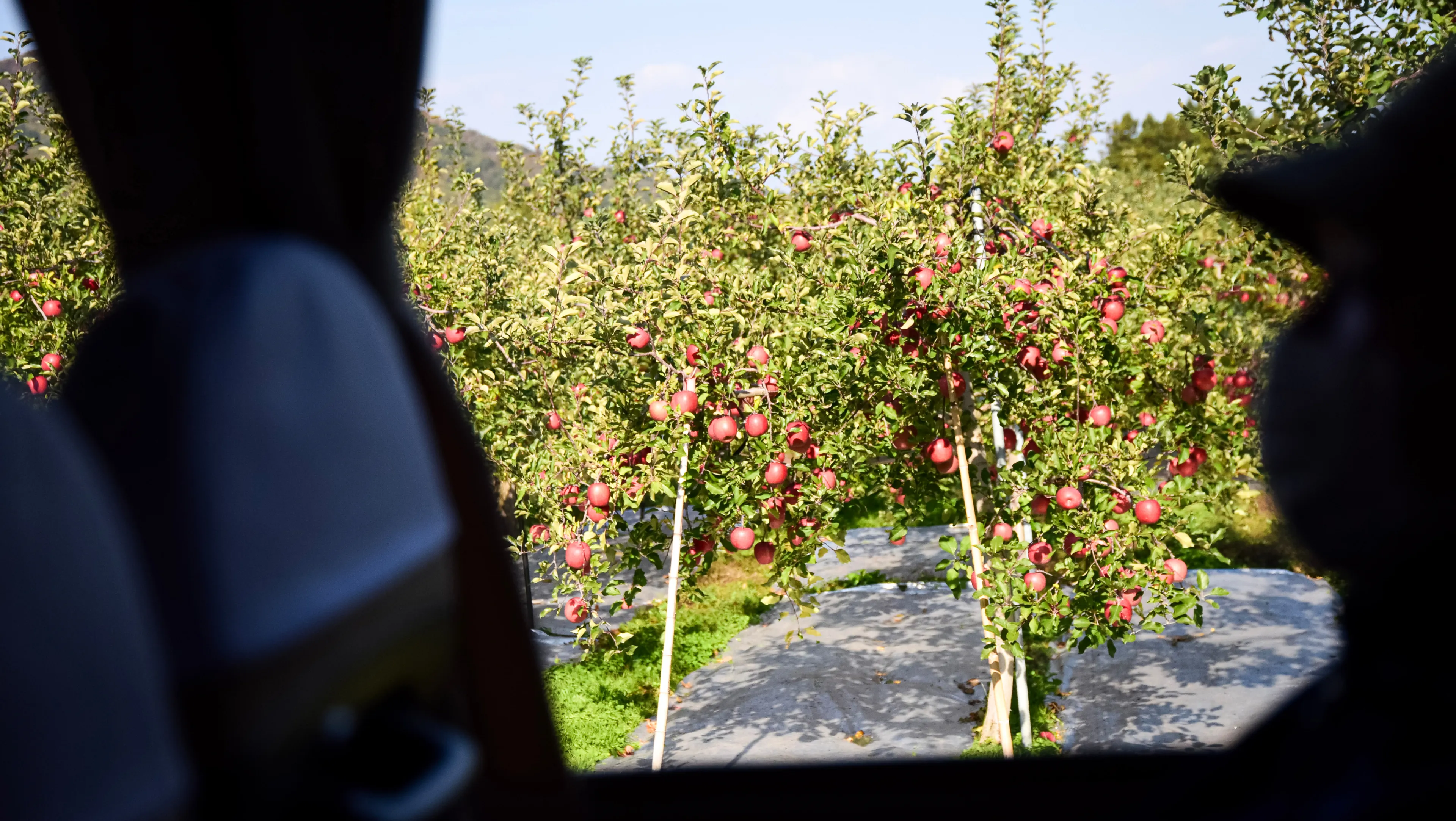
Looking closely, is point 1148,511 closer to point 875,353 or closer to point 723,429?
point 875,353

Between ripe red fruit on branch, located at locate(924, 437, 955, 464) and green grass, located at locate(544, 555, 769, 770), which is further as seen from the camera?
green grass, located at locate(544, 555, 769, 770)

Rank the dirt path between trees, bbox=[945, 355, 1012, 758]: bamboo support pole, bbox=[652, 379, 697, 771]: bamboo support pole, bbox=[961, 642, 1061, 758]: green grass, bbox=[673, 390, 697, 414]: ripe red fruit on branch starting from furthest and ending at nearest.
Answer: the dirt path between trees < bbox=[961, 642, 1061, 758]: green grass < bbox=[945, 355, 1012, 758]: bamboo support pole < bbox=[652, 379, 697, 771]: bamboo support pole < bbox=[673, 390, 697, 414]: ripe red fruit on branch

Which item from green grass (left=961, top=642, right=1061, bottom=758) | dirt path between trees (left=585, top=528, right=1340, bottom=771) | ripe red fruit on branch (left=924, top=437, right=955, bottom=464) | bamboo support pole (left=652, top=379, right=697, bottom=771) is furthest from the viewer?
dirt path between trees (left=585, top=528, right=1340, bottom=771)

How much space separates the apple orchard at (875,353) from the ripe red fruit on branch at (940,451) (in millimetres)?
23

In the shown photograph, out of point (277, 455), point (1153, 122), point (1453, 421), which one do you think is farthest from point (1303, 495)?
point (1153, 122)

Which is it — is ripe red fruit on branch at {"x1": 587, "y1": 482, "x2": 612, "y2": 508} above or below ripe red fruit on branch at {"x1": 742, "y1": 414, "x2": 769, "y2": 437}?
below

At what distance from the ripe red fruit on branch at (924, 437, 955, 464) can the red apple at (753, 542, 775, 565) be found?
888 mm

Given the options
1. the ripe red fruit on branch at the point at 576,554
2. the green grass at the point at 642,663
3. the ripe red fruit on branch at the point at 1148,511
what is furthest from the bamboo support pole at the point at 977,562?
the ripe red fruit on branch at the point at 576,554

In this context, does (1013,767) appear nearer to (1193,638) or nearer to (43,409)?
(43,409)

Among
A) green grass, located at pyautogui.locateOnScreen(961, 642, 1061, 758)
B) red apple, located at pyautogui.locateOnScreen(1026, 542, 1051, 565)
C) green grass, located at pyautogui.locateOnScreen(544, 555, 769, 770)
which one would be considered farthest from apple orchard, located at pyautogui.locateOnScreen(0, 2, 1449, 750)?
green grass, located at pyautogui.locateOnScreen(544, 555, 769, 770)

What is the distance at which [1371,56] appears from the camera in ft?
10.9

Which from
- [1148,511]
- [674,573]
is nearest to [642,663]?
[674,573]

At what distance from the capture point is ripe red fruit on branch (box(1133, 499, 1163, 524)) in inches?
145

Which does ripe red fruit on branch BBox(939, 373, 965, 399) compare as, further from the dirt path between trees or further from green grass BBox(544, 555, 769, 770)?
the dirt path between trees
